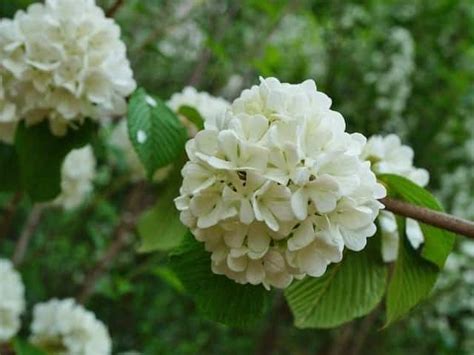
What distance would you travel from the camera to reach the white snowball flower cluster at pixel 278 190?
476 mm

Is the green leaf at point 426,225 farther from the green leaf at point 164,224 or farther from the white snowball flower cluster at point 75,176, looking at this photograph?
the white snowball flower cluster at point 75,176

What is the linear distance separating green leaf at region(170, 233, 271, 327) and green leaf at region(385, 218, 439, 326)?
0.13 metres

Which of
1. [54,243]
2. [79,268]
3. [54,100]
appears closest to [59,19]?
[54,100]

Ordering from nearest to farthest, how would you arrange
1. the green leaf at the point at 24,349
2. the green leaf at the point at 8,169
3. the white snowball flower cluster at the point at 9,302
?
the green leaf at the point at 8,169, the green leaf at the point at 24,349, the white snowball flower cluster at the point at 9,302

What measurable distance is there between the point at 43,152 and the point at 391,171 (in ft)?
1.13

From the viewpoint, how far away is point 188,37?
8.77ft

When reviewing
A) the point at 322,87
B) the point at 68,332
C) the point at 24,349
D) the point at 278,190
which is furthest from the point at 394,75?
the point at 278,190

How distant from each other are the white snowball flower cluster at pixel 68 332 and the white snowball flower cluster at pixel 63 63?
1.92ft

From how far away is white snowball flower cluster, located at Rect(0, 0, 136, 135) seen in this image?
760mm

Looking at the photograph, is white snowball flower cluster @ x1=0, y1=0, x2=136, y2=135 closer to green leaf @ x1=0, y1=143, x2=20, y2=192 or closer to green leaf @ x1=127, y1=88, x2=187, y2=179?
green leaf @ x1=127, y1=88, x2=187, y2=179

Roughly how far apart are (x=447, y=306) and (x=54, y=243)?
1115 mm

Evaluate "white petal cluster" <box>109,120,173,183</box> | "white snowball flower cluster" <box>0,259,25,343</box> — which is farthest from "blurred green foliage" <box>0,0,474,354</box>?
"white snowball flower cluster" <box>0,259,25,343</box>

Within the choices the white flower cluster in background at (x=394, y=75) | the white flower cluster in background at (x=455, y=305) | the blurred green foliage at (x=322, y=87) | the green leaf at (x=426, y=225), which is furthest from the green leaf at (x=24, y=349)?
the white flower cluster in background at (x=394, y=75)

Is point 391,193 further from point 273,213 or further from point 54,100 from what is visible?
point 54,100
